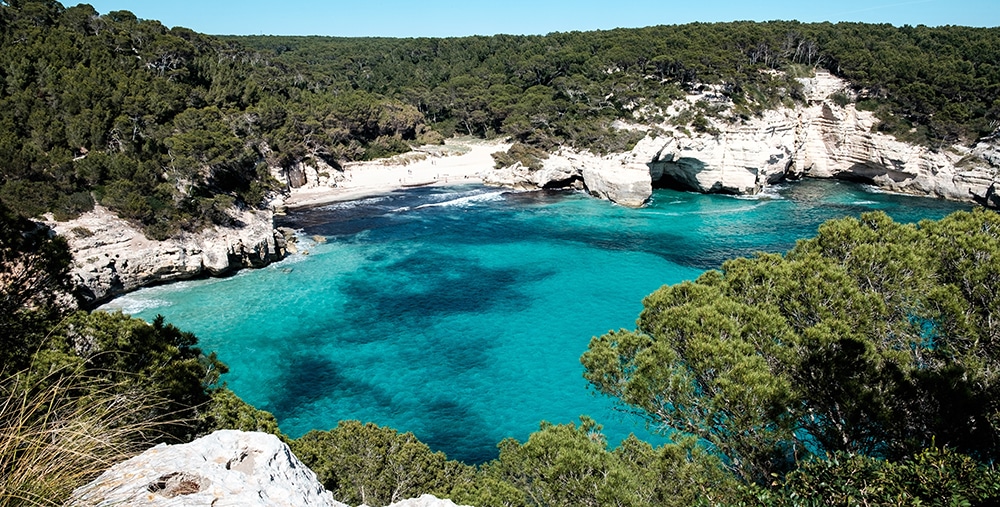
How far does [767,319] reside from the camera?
10125 mm

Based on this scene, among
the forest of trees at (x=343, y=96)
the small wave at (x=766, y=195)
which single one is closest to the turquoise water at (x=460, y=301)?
the small wave at (x=766, y=195)

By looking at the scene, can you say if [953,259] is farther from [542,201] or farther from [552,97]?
[552,97]

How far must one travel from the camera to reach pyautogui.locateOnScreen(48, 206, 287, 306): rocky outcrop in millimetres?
26281

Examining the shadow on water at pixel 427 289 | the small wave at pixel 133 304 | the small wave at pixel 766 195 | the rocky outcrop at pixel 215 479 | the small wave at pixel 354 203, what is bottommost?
the shadow on water at pixel 427 289

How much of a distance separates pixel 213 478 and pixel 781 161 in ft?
176

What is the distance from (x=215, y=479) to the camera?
5.09 metres

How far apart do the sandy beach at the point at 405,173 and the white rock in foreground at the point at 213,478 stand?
42537 mm

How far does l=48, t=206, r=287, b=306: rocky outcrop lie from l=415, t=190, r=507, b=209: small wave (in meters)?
16.1

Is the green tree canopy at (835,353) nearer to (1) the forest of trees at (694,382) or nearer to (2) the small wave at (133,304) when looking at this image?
(1) the forest of trees at (694,382)

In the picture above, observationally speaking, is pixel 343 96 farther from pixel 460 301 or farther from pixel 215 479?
pixel 215 479

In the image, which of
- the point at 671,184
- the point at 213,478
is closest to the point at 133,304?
the point at 213,478

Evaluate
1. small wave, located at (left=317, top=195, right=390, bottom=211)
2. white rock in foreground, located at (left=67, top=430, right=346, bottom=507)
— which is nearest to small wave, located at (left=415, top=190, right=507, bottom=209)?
small wave, located at (left=317, top=195, right=390, bottom=211)

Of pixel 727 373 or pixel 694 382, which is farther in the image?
pixel 694 382

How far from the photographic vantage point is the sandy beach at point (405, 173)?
49916 millimetres
